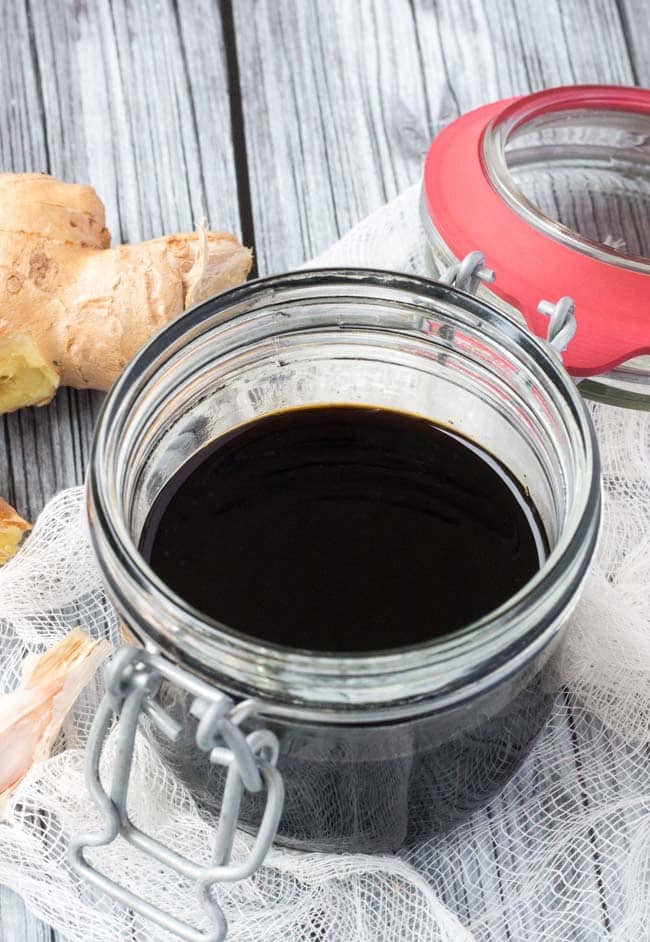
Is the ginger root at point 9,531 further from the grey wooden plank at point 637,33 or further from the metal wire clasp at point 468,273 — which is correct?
the grey wooden plank at point 637,33

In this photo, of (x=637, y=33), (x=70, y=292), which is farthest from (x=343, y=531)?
(x=637, y=33)

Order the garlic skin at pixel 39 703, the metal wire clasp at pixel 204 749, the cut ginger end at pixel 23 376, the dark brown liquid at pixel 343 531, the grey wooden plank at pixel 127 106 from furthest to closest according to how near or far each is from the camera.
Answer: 1. the grey wooden plank at pixel 127 106
2. the cut ginger end at pixel 23 376
3. the garlic skin at pixel 39 703
4. the dark brown liquid at pixel 343 531
5. the metal wire clasp at pixel 204 749

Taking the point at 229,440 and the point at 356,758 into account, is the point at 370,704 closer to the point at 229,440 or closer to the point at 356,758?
the point at 356,758

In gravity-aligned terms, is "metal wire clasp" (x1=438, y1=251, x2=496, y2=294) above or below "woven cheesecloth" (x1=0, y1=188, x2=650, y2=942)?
above

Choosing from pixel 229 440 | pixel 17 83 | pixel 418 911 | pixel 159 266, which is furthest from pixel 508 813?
pixel 17 83

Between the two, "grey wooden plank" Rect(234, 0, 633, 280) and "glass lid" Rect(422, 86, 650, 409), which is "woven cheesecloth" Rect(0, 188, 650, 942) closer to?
"glass lid" Rect(422, 86, 650, 409)

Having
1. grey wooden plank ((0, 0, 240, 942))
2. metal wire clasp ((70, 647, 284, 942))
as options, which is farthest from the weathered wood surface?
metal wire clasp ((70, 647, 284, 942))

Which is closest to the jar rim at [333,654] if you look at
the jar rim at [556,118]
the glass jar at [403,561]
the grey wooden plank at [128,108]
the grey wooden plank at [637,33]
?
the glass jar at [403,561]
